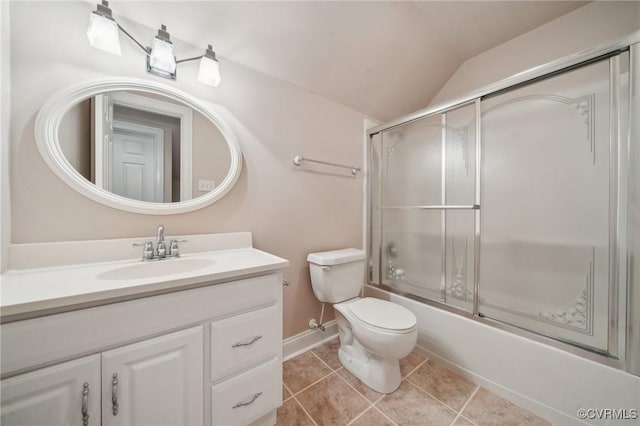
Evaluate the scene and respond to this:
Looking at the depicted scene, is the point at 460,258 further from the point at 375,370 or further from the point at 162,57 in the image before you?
the point at 162,57

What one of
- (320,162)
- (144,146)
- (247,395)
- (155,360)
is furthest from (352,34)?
(247,395)

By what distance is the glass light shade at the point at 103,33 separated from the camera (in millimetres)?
919

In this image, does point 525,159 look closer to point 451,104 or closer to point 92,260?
point 451,104

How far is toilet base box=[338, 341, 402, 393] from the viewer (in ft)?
4.18

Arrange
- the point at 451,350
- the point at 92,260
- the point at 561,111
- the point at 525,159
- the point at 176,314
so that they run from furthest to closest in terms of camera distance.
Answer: the point at 451,350, the point at 525,159, the point at 561,111, the point at 92,260, the point at 176,314

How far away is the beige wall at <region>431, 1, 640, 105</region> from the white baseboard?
2.43m

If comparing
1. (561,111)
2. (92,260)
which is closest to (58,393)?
(92,260)

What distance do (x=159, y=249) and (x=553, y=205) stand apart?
82.5 inches

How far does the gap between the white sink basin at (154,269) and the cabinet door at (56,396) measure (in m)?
0.32

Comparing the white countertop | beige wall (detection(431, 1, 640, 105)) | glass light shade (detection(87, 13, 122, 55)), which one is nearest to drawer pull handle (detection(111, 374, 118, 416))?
the white countertop

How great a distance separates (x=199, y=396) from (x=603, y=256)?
1.88 metres

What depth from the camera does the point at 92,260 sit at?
0.98 m

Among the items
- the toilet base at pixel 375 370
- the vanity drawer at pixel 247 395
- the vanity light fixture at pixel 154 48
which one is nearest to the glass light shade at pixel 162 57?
the vanity light fixture at pixel 154 48

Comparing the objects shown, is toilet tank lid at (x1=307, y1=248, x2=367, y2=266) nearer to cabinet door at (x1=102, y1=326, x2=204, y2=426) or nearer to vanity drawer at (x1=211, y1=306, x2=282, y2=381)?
vanity drawer at (x1=211, y1=306, x2=282, y2=381)
